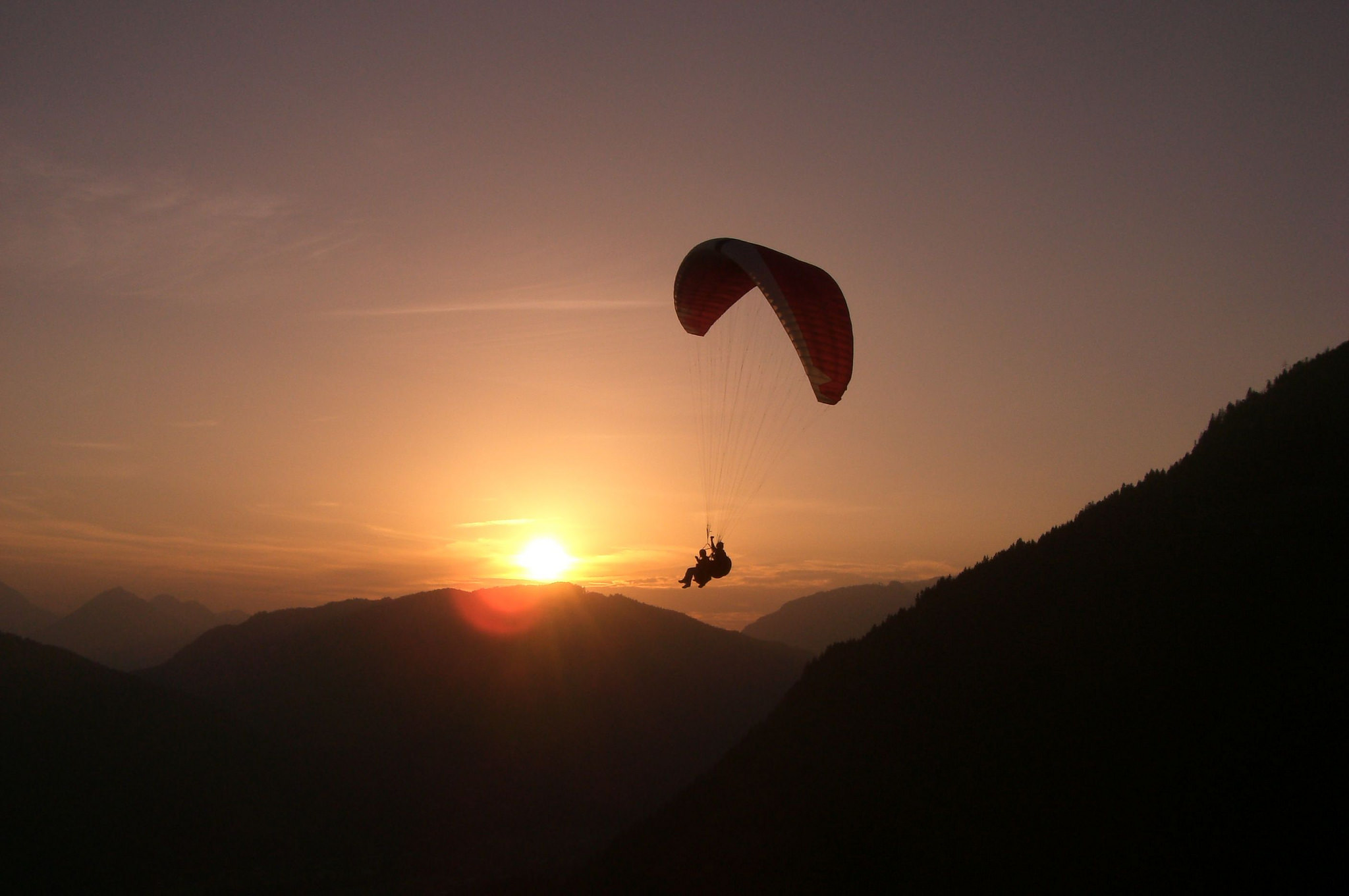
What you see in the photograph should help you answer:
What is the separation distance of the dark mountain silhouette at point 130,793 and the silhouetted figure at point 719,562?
71710mm

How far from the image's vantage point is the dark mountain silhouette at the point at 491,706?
98000 millimetres

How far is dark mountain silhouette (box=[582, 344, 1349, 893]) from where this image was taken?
1858 cm

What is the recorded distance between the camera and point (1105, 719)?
22844 mm

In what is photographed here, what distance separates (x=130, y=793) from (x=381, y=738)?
41638 millimetres

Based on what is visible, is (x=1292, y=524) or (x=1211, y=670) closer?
(x=1211, y=670)

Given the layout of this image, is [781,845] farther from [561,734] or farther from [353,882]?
[561,734]

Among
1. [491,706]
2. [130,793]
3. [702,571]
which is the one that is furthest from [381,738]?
[702,571]

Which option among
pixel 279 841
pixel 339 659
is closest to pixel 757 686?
pixel 339 659

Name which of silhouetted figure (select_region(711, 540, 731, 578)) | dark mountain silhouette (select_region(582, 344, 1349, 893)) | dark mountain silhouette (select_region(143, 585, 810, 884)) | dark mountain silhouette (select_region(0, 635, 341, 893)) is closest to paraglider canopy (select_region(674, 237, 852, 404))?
silhouetted figure (select_region(711, 540, 731, 578))

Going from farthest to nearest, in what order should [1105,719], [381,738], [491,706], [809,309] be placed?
[491,706] → [381,738] → [1105,719] → [809,309]

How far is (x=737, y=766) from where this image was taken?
38.4 meters

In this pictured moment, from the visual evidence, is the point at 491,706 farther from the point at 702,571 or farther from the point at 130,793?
the point at 702,571

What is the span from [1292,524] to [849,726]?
17.0 meters

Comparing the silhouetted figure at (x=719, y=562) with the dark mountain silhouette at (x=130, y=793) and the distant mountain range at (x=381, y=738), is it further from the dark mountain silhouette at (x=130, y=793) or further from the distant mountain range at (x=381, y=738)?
the dark mountain silhouette at (x=130, y=793)
